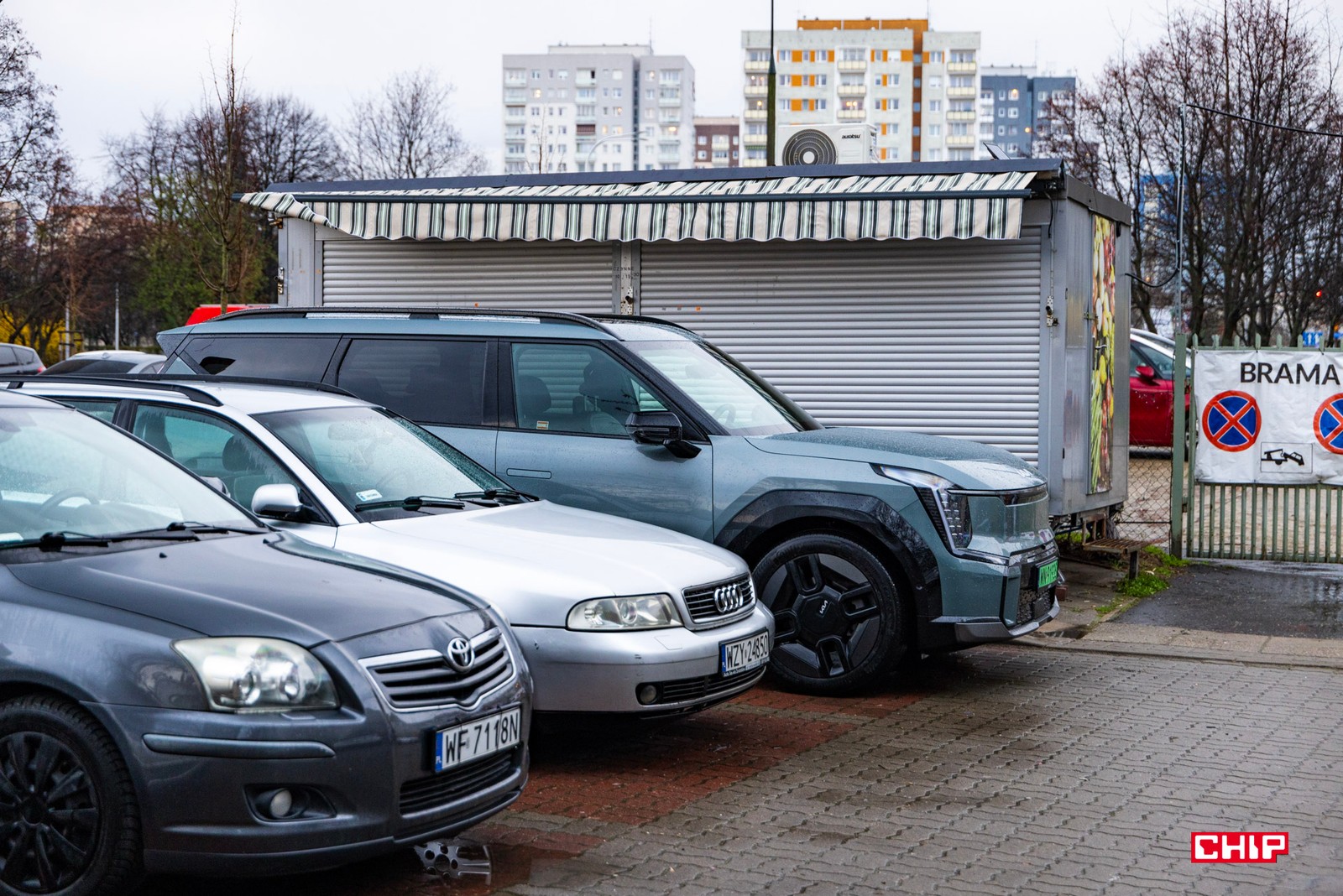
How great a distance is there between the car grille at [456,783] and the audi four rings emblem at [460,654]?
29 centimetres

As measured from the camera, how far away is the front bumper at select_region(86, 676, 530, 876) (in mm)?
3885

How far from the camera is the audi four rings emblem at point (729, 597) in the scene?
6250 millimetres

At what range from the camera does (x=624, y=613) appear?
584cm

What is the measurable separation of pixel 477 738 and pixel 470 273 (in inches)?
364

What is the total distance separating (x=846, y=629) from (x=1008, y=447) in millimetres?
4520

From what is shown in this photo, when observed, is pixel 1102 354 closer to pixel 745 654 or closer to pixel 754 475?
pixel 754 475

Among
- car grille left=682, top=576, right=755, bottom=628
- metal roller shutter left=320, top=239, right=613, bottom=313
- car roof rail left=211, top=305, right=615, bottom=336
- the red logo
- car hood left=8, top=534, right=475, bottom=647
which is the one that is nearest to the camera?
car hood left=8, top=534, right=475, bottom=647

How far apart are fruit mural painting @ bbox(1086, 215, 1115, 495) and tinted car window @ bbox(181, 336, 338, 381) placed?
655 centimetres

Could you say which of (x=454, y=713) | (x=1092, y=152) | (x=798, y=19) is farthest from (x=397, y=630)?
(x=798, y=19)

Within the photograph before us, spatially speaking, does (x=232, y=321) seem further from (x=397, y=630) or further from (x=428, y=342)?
(x=397, y=630)

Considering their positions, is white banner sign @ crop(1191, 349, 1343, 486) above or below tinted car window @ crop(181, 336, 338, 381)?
below

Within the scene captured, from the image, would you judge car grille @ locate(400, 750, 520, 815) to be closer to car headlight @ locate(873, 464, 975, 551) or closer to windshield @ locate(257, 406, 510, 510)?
windshield @ locate(257, 406, 510, 510)

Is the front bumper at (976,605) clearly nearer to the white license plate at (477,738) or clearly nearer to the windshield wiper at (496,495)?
the windshield wiper at (496,495)

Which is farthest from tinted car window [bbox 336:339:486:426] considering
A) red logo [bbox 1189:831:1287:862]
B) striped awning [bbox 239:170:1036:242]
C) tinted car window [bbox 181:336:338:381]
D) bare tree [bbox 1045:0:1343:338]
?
bare tree [bbox 1045:0:1343:338]
